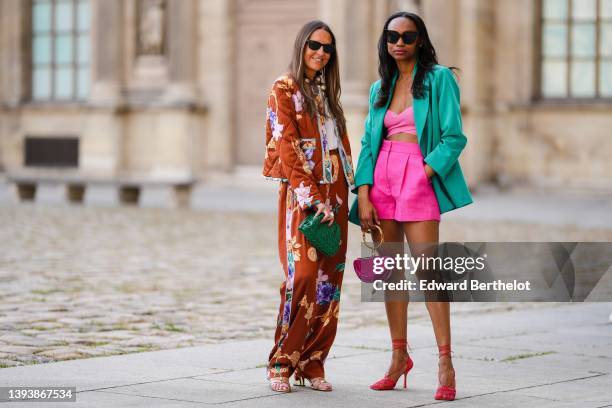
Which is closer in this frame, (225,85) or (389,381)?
(389,381)

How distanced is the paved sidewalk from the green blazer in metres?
0.90

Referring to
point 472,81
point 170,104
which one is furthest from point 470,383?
point 170,104

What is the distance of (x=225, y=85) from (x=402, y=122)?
1860cm

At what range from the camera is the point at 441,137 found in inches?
236

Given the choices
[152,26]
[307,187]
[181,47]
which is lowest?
[307,187]

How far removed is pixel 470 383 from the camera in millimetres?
6359

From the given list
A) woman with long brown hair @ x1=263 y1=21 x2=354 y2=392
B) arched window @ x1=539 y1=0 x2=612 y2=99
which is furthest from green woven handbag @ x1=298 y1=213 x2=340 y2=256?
arched window @ x1=539 y1=0 x2=612 y2=99

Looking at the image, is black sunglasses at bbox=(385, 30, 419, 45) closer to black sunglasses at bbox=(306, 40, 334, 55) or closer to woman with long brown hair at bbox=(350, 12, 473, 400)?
woman with long brown hair at bbox=(350, 12, 473, 400)

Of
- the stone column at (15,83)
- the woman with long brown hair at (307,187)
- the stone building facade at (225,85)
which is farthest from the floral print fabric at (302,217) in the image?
the stone column at (15,83)

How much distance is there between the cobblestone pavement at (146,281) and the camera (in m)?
8.10

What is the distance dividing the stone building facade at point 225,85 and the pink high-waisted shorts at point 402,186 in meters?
14.3

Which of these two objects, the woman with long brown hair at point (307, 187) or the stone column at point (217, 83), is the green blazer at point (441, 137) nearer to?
the woman with long brown hair at point (307, 187)

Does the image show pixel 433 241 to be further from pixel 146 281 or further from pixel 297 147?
pixel 146 281

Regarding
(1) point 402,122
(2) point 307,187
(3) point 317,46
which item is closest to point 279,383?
(2) point 307,187
